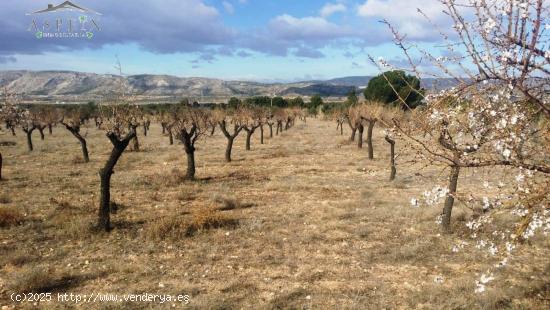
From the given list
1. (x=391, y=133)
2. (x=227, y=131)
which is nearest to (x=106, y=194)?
(x=391, y=133)

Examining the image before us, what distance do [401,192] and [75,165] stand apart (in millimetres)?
22693

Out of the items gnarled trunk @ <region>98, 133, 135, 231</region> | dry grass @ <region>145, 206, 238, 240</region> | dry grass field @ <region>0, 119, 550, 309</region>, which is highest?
gnarled trunk @ <region>98, 133, 135, 231</region>

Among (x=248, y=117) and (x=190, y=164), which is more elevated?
(x=248, y=117)

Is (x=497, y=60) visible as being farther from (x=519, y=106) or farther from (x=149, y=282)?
(x=149, y=282)

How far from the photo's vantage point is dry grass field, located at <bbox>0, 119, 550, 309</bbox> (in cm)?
955

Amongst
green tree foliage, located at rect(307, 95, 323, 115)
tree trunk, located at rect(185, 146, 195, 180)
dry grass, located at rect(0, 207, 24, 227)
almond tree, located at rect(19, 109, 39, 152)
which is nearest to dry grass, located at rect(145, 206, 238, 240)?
dry grass, located at rect(0, 207, 24, 227)

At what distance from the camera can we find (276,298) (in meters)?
9.35

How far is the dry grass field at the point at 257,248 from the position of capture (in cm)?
955

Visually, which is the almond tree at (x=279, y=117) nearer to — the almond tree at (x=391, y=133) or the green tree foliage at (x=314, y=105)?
the almond tree at (x=391, y=133)

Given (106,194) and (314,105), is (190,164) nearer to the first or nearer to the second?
(106,194)

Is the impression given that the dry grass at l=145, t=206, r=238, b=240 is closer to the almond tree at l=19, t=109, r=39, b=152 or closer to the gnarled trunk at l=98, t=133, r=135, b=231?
the gnarled trunk at l=98, t=133, r=135, b=231

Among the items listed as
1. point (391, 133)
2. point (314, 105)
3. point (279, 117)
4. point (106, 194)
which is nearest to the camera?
point (391, 133)

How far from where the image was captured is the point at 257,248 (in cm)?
1249

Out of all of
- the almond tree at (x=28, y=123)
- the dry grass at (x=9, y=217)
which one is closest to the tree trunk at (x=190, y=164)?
the dry grass at (x=9, y=217)
